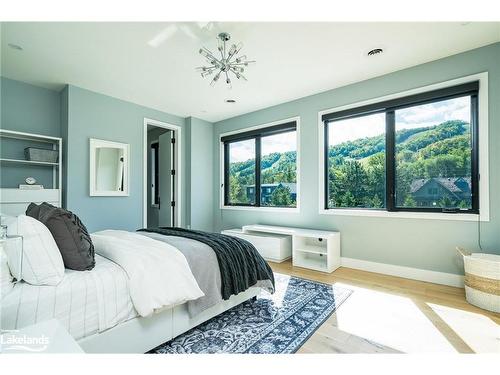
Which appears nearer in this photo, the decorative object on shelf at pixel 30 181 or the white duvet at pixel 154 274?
the white duvet at pixel 154 274

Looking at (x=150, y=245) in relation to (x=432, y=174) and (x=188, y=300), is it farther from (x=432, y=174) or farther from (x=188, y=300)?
(x=432, y=174)

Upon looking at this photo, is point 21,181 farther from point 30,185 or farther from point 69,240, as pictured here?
point 69,240

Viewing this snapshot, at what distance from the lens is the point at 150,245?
6.42ft

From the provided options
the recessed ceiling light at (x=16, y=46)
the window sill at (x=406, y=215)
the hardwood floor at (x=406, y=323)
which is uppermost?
the recessed ceiling light at (x=16, y=46)

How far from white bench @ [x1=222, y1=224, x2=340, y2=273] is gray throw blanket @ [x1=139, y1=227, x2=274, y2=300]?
1.34 m

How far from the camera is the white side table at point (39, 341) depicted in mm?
826

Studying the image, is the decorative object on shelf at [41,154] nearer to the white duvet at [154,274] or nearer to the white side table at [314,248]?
the white duvet at [154,274]

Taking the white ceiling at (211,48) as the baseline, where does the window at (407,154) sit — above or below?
below

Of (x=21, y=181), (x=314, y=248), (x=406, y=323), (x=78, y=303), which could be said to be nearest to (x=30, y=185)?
(x=21, y=181)

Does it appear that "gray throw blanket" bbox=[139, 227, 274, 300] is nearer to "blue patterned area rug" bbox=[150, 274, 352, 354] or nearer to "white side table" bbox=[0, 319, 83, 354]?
"blue patterned area rug" bbox=[150, 274, 352, 354]

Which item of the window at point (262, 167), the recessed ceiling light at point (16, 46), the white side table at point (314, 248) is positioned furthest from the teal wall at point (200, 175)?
the recessed ceiling light at point (16, 46)

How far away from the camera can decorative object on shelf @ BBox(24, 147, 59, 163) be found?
10.6 ft

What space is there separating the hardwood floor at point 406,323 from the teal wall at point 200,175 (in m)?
3.04

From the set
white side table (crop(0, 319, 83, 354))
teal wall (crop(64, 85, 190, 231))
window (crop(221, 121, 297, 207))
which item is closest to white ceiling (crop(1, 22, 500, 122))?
teal wall (crop(64, 85, 190, 231))
